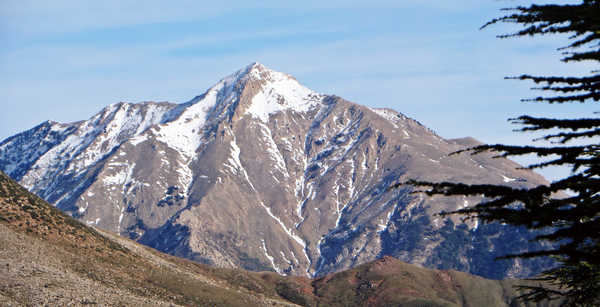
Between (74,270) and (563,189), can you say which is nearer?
(563,189)

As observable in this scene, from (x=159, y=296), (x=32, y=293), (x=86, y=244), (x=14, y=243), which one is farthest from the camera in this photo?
(x=86, y=244)

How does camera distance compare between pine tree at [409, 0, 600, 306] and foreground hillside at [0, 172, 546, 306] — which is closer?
pine tree at [409, 0, 600, 306]

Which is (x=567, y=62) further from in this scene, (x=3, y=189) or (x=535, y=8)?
(x=3, y=189)

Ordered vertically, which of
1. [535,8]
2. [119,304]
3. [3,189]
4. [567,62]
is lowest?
[119,304]

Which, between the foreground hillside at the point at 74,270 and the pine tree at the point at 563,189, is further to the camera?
the foreground hillside at the point at 74,270

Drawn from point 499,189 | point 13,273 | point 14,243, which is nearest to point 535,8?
point 499,189

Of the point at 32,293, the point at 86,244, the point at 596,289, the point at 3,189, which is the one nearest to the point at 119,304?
the point at 32,293

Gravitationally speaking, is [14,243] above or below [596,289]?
above

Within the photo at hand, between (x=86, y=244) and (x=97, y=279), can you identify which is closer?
(x=97, y=279)

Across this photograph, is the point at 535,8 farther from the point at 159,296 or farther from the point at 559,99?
the point at 159,296

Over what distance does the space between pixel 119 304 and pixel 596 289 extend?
90.9m

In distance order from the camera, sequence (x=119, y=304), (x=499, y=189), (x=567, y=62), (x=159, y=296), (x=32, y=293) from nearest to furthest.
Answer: (x=499, y=189), (x=567, y=62), (x=32, y=293), (x=119, y=304), (x=159, y=296)

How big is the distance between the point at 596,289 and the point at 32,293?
8613 centimetres

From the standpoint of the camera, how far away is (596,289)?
18.0 meters
